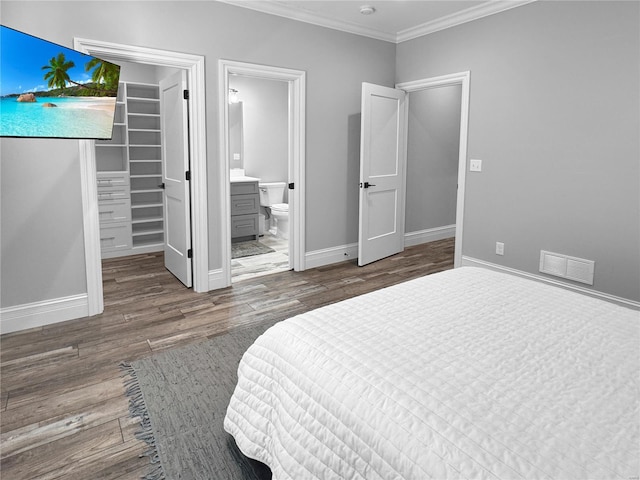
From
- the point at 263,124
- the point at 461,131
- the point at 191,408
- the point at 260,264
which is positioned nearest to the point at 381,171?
the point at 461,131

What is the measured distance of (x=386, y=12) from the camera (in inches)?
167

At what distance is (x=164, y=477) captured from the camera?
176 cm

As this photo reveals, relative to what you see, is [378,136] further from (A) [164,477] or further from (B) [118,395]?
(A) [164,477]

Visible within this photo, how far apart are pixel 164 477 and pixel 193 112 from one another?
9.54ft

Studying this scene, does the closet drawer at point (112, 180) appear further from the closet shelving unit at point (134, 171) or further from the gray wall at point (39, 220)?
the gray wall at point (39, 220)

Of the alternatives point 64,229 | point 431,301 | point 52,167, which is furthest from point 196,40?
point 431,301

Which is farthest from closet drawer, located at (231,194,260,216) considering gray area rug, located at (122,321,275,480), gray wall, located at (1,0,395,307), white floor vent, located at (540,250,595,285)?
white floor vent, located at (540,250,595,285)

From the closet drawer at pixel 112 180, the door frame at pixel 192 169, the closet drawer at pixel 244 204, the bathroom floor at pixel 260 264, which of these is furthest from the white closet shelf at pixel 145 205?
the door frame at pixel 192 169

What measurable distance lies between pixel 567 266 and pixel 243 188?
12.8 ft

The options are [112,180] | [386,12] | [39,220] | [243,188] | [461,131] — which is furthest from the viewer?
[243,188]

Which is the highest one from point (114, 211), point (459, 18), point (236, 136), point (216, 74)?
point (459, 18)

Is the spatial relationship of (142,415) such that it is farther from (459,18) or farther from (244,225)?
(459,18)

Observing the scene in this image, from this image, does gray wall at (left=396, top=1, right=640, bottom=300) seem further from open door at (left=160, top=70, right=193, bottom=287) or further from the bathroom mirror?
the bathroom mirror

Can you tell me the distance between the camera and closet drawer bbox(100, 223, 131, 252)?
16.9 ft
